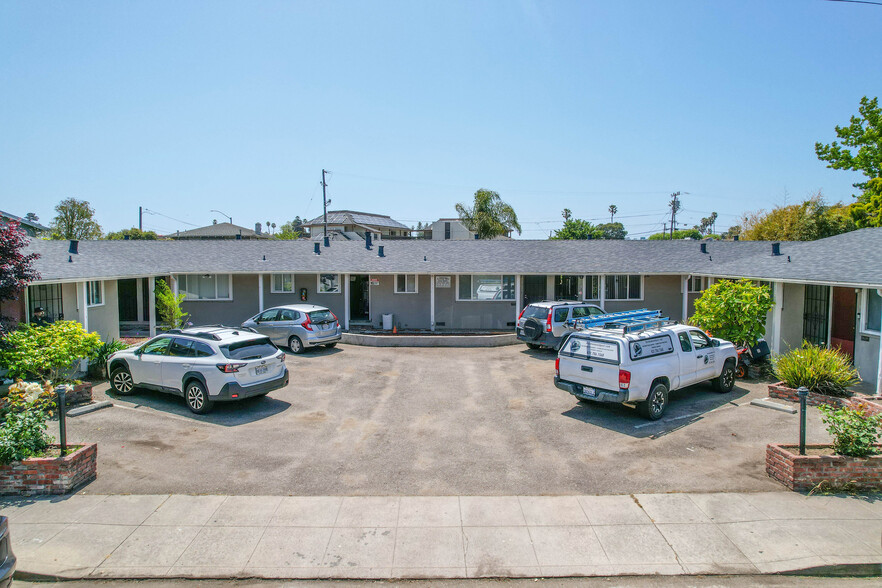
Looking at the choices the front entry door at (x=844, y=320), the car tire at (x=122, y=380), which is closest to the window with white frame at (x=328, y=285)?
the car tire at (x=122, y=380)

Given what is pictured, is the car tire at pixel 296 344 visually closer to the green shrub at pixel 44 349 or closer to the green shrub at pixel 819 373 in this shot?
the green shrub at pixel 44 349

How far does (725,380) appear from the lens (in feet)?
39.1

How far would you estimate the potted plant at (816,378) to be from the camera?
10656mm

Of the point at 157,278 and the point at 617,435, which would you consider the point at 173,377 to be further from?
the point at 157,278

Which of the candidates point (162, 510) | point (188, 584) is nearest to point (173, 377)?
point (162, 510)

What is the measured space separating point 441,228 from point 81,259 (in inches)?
1569

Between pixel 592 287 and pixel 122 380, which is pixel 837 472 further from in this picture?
pixel 592 287

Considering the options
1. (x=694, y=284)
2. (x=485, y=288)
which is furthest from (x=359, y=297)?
(x=694, y=284)

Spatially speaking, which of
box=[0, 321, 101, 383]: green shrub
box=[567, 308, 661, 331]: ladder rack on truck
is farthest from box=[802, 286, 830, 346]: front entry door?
box=[0, 321, 101, 383]: green shrub

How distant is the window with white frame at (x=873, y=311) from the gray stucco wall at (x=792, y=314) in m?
2.84

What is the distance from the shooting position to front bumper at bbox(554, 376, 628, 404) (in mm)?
9406

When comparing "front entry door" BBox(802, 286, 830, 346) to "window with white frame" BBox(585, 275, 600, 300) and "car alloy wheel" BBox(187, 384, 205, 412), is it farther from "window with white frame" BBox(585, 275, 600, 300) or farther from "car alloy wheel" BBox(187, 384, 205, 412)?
"car alloy wheel" BBox(187, 384, 205, 412)

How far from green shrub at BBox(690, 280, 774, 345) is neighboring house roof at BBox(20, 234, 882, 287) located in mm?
2230

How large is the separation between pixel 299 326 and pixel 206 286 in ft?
24.8
